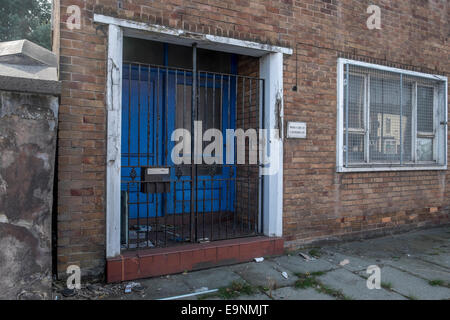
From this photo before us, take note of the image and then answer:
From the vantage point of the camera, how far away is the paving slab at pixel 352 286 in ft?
10.7

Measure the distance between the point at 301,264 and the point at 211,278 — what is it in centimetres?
120

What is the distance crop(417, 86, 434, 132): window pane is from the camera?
603cm

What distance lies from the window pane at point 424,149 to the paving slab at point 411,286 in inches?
118

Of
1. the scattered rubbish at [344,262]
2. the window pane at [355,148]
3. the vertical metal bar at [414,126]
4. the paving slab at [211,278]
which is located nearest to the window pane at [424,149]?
the vertical metal bar at [414,126]

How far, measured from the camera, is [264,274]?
3783 millimetres

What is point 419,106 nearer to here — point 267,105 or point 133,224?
point 267,105

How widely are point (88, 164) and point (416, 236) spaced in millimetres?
5226

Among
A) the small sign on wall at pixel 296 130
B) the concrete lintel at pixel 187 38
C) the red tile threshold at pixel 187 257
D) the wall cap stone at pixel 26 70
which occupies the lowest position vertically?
the red tile threshold at pixel 187 257

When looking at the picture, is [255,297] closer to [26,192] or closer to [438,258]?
[26,192]

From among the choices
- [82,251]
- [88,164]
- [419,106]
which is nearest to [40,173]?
[88,164]

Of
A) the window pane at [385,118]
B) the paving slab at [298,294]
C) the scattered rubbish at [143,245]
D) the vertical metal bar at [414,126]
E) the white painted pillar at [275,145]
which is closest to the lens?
the paving slab at [298,294]

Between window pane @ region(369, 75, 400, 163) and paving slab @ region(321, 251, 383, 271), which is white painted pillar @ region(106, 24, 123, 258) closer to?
paving slab @ region(321, 251, 383, 271)

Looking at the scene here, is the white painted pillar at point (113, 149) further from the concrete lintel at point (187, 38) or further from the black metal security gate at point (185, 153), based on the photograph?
the black metal security gate at point (185, 153)

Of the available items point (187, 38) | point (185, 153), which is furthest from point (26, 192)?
point (185, 153)
